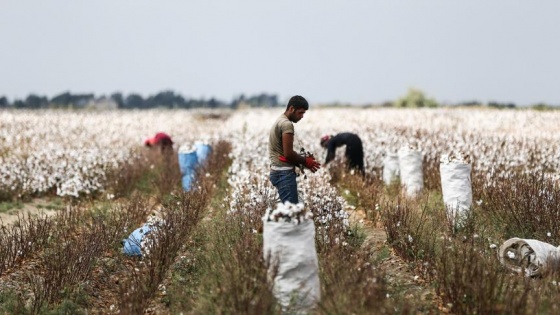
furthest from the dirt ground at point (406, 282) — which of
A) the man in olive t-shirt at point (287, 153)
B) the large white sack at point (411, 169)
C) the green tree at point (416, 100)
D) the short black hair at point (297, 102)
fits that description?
the green tree at point (416, 100)

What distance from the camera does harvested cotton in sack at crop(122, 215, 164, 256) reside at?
20.8 feet

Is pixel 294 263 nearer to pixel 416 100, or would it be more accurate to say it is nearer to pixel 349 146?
pixel 349 146

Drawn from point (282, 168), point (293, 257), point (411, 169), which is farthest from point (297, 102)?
point (411, 169)

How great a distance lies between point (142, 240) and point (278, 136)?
2.20 metres

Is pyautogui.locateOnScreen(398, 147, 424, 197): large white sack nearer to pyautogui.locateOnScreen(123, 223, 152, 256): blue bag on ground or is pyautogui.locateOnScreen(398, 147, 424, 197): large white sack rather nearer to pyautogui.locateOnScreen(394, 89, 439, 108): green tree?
pyautogui.locateOnScreen(123, 223, 152, 256): blue bag on ground

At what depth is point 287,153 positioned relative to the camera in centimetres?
579

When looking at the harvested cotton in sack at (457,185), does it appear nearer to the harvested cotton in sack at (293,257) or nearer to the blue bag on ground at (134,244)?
the harvested cotton in sack at (293,257)

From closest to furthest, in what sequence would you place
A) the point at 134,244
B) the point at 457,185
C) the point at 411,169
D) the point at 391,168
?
1. the point at 134,244
2. the point at 457,185
3. the point at 411,169
4. the point at 391,168

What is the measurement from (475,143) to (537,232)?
8038mm

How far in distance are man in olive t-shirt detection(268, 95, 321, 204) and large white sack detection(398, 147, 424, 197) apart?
180 inches

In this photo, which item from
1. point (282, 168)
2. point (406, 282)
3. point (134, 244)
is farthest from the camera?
point (134, 244)

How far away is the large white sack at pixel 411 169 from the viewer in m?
10.1

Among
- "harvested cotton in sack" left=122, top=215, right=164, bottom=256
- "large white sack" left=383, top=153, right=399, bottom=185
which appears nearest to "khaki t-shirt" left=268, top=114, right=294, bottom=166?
"harvested cotton in sack" left=122, top=215, right=164, bottom=256

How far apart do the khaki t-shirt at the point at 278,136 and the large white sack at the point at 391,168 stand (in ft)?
20.0
